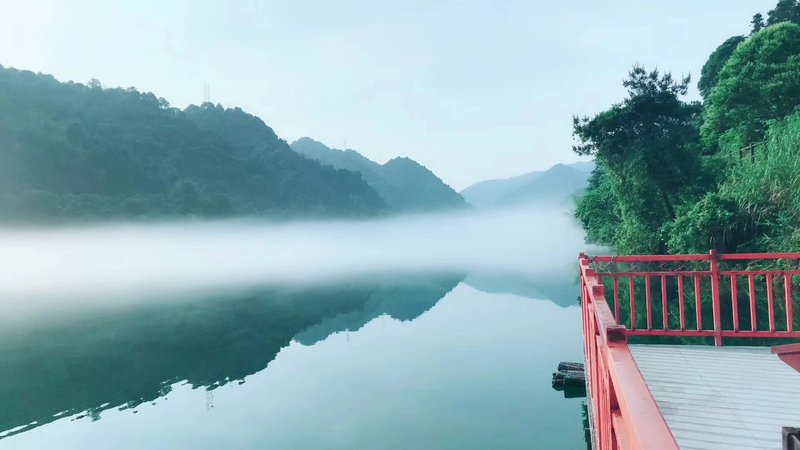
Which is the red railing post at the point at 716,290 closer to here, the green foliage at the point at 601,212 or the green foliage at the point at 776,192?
the green foliage at the point at 776,192

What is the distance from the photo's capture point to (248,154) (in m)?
125

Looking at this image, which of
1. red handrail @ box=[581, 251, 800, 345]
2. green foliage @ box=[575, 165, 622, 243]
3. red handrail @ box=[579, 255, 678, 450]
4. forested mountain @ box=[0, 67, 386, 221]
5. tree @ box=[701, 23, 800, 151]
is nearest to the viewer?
red handrail @ box=[579, 255, 678, 450]

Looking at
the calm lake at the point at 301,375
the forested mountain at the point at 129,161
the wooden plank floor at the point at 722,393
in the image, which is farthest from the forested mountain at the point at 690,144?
the forested mountain at the point at 129,161

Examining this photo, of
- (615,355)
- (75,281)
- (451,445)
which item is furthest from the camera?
(75,281)

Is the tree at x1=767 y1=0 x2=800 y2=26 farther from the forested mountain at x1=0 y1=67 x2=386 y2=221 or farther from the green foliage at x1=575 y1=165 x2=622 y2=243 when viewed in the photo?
the forested mountain at x1=0 y1=67 x2=386 y2=221

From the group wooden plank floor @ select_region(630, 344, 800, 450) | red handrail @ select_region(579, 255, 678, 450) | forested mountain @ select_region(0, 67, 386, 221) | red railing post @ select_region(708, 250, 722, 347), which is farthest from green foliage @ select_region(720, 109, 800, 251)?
forested mountain @ select_region(0, 67, 386, 221)

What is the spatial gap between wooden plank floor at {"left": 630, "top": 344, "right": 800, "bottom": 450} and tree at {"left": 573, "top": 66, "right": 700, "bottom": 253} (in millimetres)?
18231

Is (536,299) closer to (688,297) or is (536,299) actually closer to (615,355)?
(688,297)

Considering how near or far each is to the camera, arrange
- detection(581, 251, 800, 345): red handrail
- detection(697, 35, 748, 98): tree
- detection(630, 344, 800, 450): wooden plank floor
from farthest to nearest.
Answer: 1. detection(697, 35, 748, 98): tree
2. detection(581, 251, 800, 345): red handrail
3. detection(630, 344, 800, 450): wooden plank floor

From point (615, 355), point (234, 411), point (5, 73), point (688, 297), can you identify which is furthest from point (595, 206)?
point (5, 73)

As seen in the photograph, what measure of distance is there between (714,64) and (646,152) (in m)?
22.4

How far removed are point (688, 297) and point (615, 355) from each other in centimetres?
2100

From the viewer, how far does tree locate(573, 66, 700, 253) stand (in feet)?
74.6

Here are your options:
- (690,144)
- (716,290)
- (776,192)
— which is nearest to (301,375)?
(716,290)
